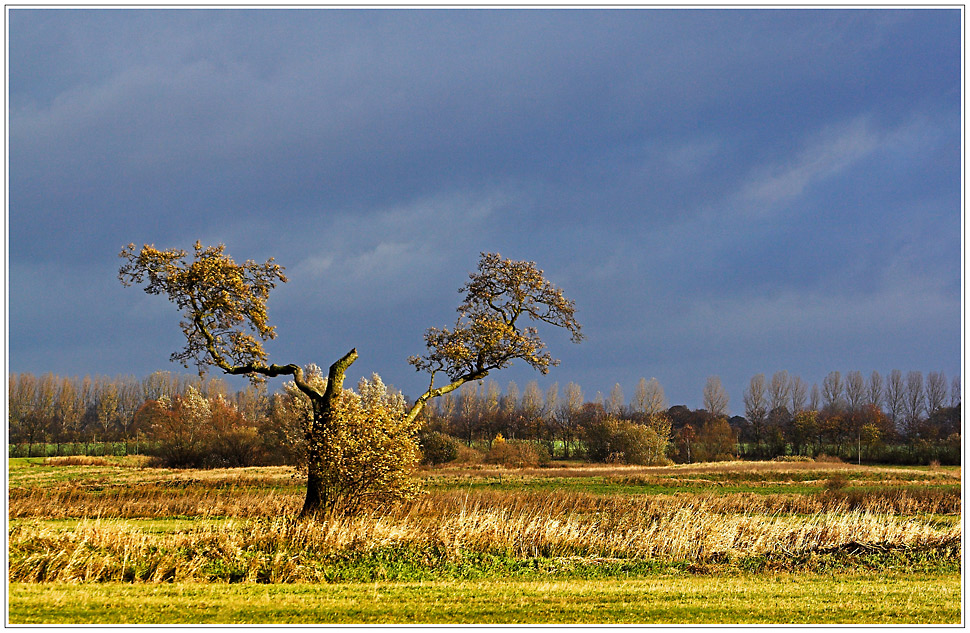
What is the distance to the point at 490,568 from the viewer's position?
454 inches

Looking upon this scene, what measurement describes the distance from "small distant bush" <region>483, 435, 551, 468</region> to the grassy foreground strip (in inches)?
1594

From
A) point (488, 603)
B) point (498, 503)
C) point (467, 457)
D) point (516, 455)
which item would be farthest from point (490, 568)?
point (516, 455)

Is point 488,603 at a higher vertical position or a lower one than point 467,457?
higher

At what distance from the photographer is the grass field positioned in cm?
856

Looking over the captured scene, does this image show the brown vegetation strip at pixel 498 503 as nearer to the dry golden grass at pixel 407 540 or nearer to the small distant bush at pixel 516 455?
the dry golden grass at pixel 407 540

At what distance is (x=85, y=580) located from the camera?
32.9 ft

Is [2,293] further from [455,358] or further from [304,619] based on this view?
[455,358]

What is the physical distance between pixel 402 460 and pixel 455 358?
3.05 meters

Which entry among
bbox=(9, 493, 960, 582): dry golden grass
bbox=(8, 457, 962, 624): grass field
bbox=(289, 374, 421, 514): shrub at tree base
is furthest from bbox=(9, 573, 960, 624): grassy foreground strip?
bbox=(289, 374, 421, 514): shrub at tree base

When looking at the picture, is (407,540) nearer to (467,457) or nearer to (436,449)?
(436,449)

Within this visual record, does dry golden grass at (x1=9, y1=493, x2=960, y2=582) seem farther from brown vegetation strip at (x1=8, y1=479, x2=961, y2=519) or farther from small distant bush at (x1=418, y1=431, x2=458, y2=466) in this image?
small distant bush at (x1=418, y1=431, x2=458, y2=466)

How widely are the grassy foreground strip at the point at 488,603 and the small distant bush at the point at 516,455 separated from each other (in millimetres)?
40479

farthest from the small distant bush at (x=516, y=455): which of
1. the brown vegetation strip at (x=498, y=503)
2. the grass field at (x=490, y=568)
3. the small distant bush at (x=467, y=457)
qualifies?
the grass field at (x=490, y=568)

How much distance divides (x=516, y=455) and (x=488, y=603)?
142 ft
